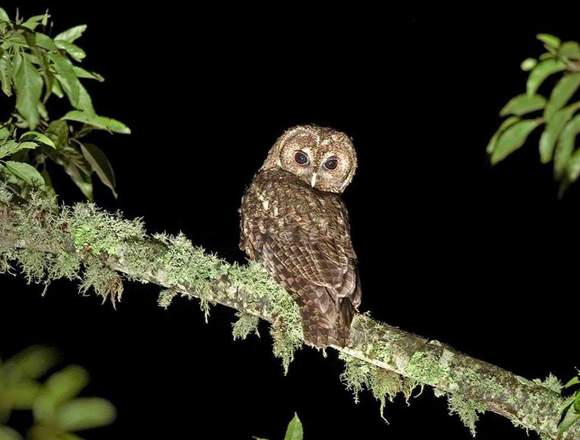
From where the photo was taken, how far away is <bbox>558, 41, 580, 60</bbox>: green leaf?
1.02 metres

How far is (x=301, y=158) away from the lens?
4262mm

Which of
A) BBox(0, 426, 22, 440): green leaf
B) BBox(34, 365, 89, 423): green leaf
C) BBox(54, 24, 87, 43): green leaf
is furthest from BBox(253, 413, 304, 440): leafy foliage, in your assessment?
BBox(54, 24, 87, 43): green leaf

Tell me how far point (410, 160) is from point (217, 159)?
337 centimetres

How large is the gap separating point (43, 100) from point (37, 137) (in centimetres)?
16

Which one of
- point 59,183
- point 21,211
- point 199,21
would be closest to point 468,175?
point 199,21

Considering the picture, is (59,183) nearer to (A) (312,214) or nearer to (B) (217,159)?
(B) (217,159)

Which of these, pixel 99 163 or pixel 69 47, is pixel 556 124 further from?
pixel 99 163

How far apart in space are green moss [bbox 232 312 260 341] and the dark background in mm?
6163

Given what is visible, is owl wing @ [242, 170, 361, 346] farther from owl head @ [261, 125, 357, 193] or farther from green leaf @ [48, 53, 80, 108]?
green leaf @ [48, 53, 80, 108]

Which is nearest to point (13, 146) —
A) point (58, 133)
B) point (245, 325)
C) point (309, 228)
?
point (58, 133)

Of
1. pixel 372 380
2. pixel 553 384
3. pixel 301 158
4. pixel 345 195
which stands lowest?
pixel 345 195

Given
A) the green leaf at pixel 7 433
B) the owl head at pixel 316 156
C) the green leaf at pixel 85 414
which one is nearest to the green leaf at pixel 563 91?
the green leaf at pixel 85 414

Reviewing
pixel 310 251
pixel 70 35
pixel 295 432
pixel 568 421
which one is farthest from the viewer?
pixel 310 251

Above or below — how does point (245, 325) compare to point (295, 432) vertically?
below
